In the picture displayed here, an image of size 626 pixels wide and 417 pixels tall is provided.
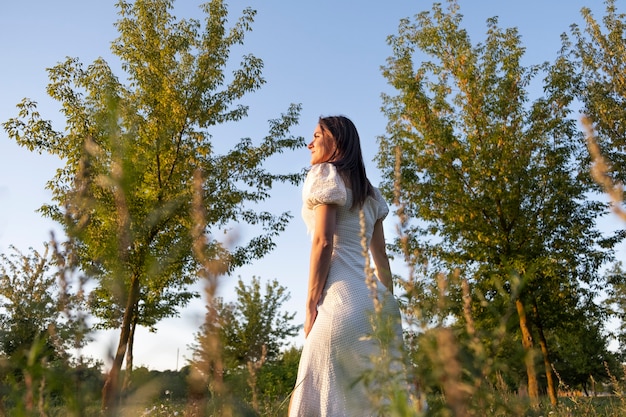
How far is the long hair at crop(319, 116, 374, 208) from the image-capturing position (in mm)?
3328

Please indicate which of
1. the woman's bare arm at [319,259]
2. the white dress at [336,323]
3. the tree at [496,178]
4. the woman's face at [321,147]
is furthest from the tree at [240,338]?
the tree at [496,178]

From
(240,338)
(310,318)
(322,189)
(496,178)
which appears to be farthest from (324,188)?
(496,178)

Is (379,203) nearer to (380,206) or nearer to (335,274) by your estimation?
(380,206)

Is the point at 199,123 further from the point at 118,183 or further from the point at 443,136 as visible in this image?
the point at 118,183

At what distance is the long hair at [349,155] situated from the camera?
10.9 feet

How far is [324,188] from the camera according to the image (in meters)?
3.17

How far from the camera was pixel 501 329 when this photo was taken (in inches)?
33.6

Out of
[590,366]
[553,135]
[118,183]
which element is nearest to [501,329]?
[118,183]

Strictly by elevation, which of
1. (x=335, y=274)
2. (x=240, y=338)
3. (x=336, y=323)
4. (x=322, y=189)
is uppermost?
(x=322, y=189)

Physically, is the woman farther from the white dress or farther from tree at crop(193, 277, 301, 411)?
tree at crop(193, 277, 301, 411)

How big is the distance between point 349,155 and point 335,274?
73 cm

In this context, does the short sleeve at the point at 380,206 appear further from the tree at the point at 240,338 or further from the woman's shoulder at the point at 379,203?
the tree at the point at 240,338

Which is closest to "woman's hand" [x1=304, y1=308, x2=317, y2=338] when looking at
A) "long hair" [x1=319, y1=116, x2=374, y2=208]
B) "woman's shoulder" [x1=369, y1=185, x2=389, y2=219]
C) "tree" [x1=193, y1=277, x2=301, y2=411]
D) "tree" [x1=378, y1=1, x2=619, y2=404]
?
"long hair" [x1=319, y1=116, x2=374, y2=208]

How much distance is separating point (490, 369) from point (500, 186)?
14.7 meters
